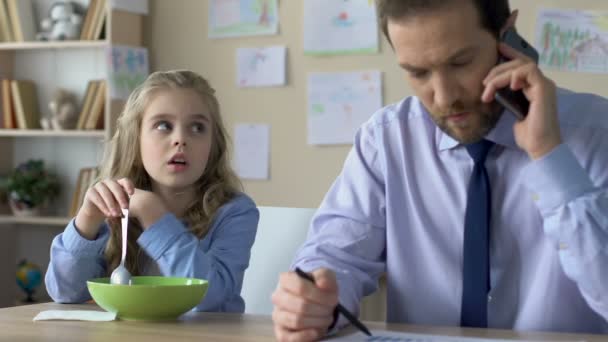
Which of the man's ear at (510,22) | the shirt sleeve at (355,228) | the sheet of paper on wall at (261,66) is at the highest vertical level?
the man's ear at (510,22)

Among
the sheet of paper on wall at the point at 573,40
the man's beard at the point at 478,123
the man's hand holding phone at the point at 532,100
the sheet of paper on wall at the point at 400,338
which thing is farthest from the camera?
the sheet of paper on wall at the point at 573,40

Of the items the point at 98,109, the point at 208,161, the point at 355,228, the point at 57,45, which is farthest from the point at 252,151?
the point at 355,228

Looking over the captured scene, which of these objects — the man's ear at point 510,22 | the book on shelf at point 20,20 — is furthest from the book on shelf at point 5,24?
the man's ear at point 510,22

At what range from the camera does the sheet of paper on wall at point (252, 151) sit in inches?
157

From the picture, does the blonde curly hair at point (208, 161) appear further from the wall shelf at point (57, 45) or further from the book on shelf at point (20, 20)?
the book on shelf at point (20, 20)

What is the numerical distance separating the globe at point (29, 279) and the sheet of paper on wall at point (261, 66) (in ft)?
4.27

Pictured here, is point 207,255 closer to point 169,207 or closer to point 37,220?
point 169,207

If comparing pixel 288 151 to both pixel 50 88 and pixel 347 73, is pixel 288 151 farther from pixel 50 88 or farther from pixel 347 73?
pixel 50 88

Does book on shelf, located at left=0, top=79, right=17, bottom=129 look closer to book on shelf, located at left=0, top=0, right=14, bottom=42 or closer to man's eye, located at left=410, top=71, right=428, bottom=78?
book on shelf, located at left=0, top=0, right=14, bottom=42

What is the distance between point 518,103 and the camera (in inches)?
53.2

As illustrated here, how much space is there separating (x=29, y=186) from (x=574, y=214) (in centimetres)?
352

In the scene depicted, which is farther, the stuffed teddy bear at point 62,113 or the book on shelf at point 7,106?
the book on shelf at point 7,106

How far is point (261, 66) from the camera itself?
3996mm

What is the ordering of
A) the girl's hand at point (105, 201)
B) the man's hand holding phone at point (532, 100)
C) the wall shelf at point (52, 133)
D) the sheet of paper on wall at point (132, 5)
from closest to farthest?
the man's hand holding phone at point (532, 100) → the girl's hand at point (105, 201) → the sheet of paper on wall at point (132, 5) → the wall shelf at point (52, 133)
